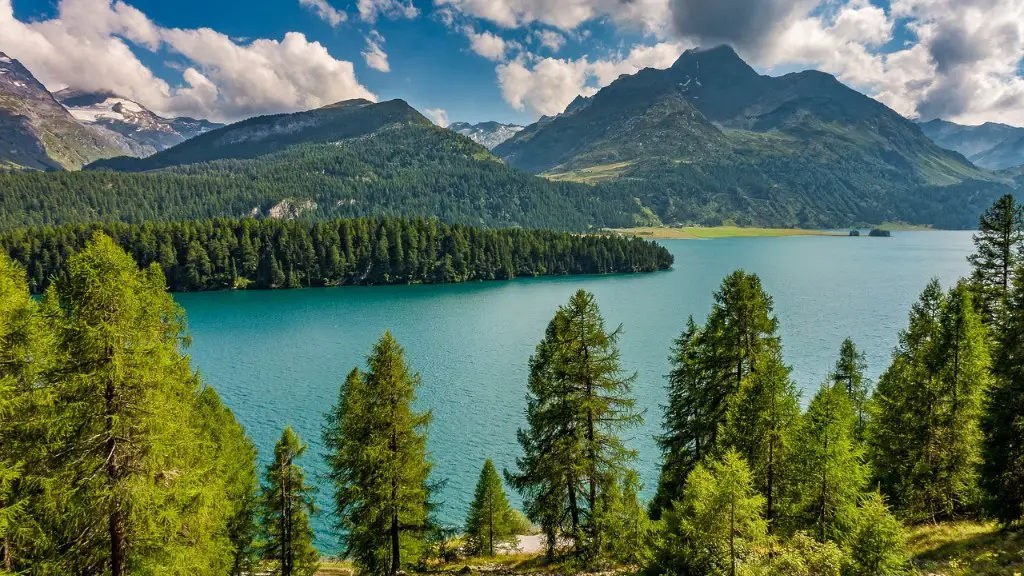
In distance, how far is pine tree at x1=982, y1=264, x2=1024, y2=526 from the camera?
1955 centimetres

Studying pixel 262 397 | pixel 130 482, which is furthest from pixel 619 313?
pixel 130 482

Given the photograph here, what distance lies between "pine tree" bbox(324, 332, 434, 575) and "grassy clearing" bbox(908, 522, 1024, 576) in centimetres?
1804

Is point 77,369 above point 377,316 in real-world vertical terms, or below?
above

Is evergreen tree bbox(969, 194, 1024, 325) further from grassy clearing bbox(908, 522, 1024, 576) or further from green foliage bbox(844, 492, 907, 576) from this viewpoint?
green foliage bbox(844, 492, 907, 576)

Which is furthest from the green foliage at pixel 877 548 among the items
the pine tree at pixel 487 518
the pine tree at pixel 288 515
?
the pine tree at pixel 288 515

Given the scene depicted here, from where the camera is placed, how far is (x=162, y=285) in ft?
73.1

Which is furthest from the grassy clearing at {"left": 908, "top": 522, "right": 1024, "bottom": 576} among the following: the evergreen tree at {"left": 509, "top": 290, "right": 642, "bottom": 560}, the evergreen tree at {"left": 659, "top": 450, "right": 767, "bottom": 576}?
the evergreen tree at {"left": 509, "top": 290, "right": 642, "bottom": 560}

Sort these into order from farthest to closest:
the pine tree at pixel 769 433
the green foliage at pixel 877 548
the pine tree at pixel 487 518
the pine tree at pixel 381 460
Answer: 1. the pine tree at pixel 487 518
2. the pine tree at pixel 381 460
3. the pine tree at pixel 769 433
4. the green foliage at pixel 877 548

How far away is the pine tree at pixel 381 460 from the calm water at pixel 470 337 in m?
14.5

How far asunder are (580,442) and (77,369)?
17817 millimetres

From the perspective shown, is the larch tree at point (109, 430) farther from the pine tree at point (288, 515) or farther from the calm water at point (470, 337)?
the calm water at point (470, 337)

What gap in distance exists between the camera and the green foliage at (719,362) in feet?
75.5

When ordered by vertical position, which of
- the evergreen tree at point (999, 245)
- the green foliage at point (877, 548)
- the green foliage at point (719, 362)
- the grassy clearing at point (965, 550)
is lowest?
the grassy clearing at point (965, 550)

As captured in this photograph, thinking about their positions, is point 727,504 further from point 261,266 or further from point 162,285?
point 261,266
